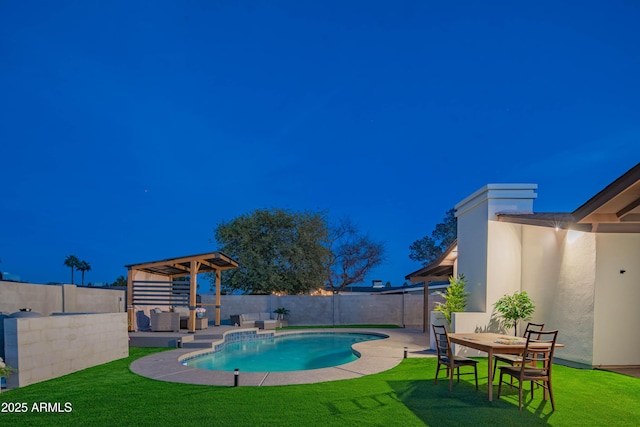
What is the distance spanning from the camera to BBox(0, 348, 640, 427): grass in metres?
5.18

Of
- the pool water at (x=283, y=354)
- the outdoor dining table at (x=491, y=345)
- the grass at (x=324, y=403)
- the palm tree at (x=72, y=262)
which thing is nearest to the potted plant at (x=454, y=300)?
the pool water at (x=283, y=354)

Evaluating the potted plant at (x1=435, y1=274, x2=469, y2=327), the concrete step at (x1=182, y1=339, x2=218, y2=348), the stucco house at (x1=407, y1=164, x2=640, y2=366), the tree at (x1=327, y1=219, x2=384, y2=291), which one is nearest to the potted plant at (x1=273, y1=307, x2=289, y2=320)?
the concrete step at (x1=182, y1=339, x2=218, y2=348)

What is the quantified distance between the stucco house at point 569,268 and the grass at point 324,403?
137cm

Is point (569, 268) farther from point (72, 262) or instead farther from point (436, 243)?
point (72, 262)

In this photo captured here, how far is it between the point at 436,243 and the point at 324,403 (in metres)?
39.2

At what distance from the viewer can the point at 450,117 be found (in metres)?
92.6

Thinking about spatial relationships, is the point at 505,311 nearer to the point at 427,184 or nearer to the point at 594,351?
the point at 594,351

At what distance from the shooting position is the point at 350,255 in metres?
33.5

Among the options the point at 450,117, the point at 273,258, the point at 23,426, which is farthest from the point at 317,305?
the point at 450,117

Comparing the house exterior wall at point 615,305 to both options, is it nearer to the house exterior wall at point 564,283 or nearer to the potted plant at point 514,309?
the house exterior wall at point 564,283

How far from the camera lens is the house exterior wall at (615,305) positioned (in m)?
8.57

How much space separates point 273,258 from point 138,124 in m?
72.2

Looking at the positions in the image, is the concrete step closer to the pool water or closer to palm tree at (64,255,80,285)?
the pool water

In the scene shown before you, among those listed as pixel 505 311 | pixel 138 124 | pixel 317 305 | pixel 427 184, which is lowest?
pixel 317 305
